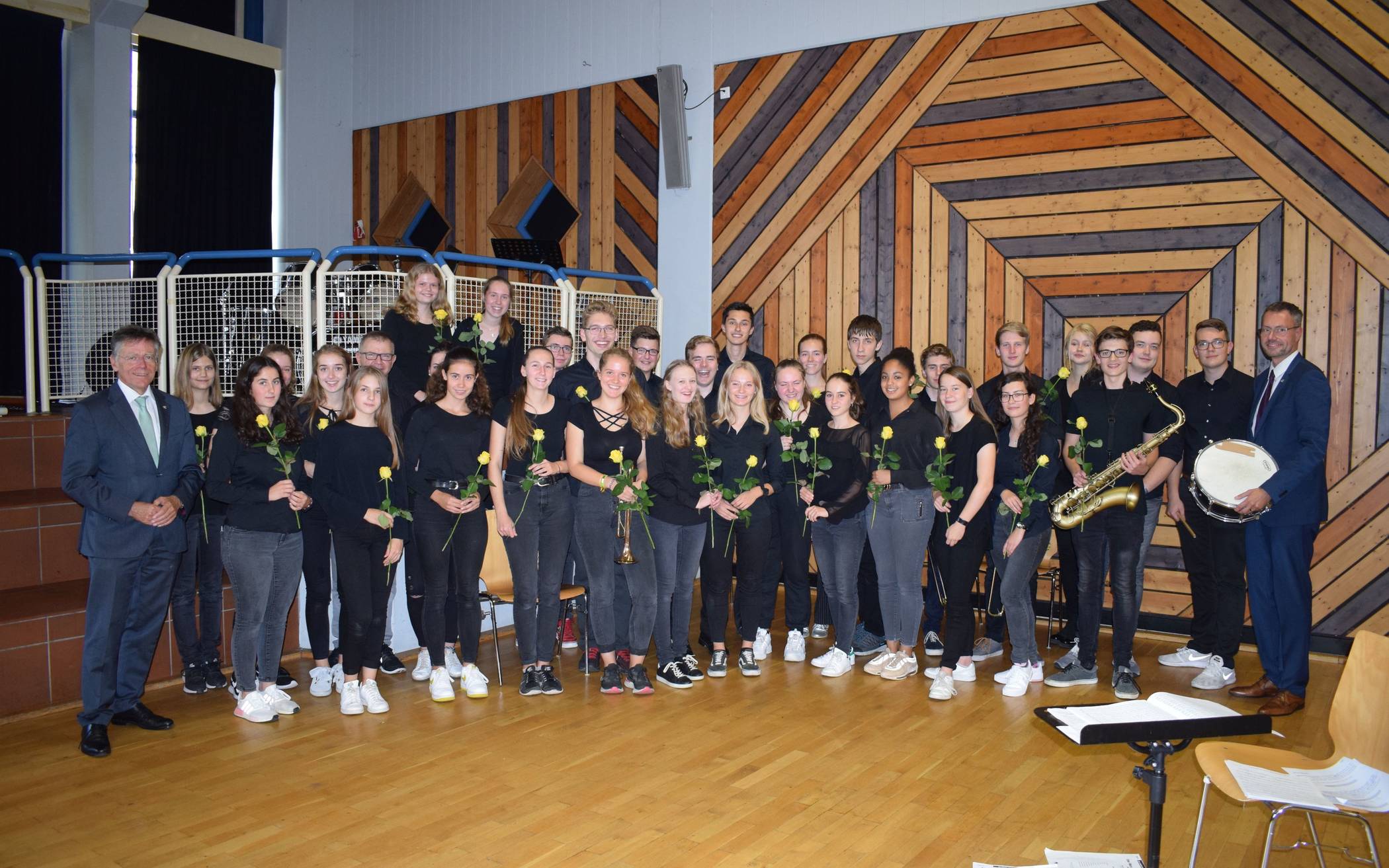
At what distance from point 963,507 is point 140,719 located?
4269 mm

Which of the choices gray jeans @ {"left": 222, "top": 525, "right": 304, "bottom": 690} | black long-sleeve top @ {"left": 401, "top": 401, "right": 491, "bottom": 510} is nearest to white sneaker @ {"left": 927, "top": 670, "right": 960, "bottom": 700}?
black long-sleeve top @ {"left": 401, "top": 401, "right": 491, "bottom": 510}

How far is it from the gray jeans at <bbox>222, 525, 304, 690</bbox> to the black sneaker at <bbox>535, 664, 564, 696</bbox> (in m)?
1.31

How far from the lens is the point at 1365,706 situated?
2969 mm

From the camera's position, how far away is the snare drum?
16.0 feet

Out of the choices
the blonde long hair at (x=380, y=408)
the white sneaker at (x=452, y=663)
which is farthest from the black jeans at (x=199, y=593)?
the white sneaker at (x=452, y=663)

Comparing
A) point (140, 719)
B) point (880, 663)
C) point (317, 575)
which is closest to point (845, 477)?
point (880, 663)

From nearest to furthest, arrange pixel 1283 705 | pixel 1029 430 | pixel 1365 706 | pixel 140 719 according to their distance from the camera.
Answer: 1. pixel 1365 706
2. pixel 140 719
3. pixel 1283 705
4. pixel 1029 430

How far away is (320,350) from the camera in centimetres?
495

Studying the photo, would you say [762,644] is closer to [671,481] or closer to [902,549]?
[902,549]

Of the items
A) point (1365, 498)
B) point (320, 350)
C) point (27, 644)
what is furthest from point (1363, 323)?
point (27, 644)

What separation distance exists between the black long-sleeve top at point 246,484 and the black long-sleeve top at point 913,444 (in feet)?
10.2

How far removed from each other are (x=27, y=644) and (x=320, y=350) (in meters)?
2.00

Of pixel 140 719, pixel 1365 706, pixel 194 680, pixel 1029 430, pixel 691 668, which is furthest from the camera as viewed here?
pixel 691 668

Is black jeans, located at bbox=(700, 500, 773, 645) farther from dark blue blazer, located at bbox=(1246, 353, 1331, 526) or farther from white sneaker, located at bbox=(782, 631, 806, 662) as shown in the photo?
dark blue blazer, located at bbox=(1246, 353, 1331, 526)
